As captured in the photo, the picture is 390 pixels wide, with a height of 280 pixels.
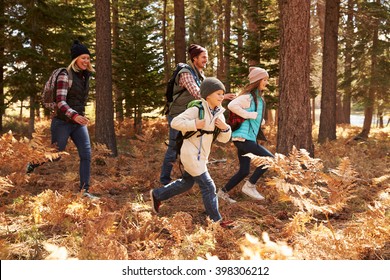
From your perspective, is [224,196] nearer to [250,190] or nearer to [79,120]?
[250,190]

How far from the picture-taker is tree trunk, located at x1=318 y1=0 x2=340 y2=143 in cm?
1364

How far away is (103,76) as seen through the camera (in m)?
10.5

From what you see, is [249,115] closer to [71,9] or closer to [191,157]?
[191,157]

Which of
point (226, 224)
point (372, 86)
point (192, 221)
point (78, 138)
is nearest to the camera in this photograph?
point (226, 224)

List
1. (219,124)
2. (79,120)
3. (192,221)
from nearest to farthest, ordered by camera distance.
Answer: (219,124) < (192,221) < (79,120)

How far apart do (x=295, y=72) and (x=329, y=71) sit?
7.60 m

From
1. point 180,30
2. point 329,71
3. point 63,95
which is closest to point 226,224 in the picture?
point 63,95

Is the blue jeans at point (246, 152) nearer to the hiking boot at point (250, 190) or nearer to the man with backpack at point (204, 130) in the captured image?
the hiking boot at point (250, 190)

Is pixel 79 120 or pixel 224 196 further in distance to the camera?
pixel 224 196

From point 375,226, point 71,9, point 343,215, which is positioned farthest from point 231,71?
point 375,226

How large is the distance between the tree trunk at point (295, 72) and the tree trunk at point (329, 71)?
7316mm

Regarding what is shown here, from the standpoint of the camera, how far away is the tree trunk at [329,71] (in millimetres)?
13641
